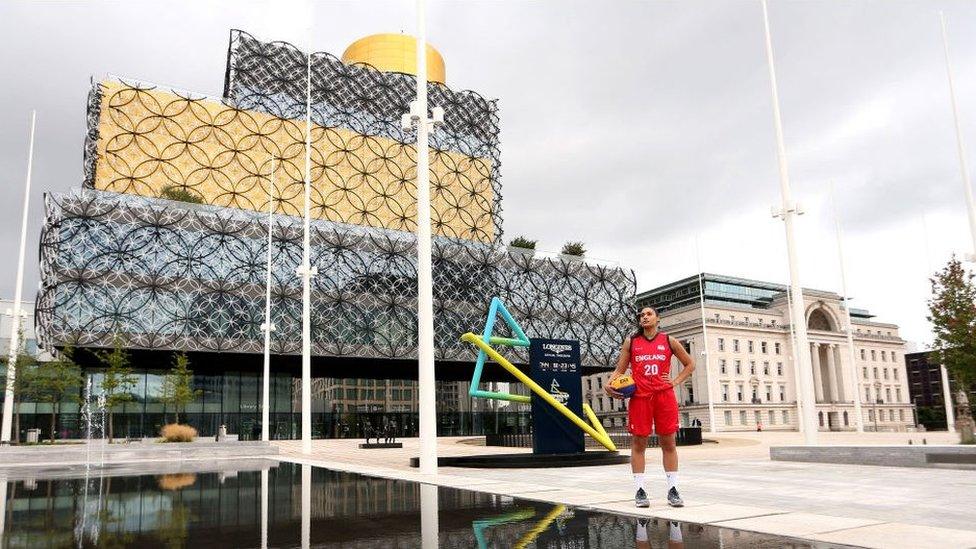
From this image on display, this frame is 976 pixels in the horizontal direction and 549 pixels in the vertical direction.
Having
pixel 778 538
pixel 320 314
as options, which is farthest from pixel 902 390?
pixel 778 538

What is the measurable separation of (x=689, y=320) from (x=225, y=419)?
2823 inches

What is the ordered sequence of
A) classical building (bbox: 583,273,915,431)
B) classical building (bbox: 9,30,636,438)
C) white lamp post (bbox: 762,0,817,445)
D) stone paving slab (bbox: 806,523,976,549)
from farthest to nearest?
classical building (bbox: 583,273,915,431) < classical building (bbox: 9,30,636,438) < white lamp post (bbox: 762,0,817,445) < stone paving slab (bbox: 806,523,976,549)

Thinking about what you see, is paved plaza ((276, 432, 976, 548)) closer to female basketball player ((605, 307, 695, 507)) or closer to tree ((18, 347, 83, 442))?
female basketball player ((605, 307, 695, 507))

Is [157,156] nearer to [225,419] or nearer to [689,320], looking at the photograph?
[225,419]

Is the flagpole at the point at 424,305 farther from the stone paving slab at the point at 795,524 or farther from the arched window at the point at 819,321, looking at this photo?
the arched window at the point at 819,321

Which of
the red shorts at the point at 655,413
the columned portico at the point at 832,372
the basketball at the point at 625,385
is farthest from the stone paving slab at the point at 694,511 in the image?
the columned portico at the point at 832,372

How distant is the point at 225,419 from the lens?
5819 centimetres

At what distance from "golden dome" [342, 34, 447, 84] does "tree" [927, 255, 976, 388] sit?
6524 centimetres

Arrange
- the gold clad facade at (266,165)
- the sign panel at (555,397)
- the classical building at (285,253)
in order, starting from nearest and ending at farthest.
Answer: the sign panel at (555,397), the classical building at (285,253), the gold clad facade at (266,165)

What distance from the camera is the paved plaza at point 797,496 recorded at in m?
6.55

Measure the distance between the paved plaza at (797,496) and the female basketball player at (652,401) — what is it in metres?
0.43

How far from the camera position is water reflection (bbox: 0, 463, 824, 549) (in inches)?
253

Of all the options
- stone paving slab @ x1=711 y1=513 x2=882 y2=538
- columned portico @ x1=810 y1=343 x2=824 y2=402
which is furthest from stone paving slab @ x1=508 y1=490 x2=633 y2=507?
columned portico @ x1=810 y1=343 x2=824 y2=402

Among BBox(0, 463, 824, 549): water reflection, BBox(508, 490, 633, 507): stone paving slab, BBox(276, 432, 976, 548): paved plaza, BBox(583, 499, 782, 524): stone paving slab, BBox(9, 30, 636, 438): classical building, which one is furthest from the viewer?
BBox(9, 30, 636, 438): classical building
